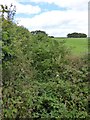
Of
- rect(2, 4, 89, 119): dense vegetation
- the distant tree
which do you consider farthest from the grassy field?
the distant tree

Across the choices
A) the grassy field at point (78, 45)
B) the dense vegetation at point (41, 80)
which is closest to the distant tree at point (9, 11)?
the dense vegetation at point (41, 80)

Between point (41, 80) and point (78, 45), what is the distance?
286 cm

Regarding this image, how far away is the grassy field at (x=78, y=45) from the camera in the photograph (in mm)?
8489

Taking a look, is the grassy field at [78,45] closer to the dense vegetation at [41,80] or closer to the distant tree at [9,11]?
the dense vegetation at [41,80]

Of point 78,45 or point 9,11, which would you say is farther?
point 78,45

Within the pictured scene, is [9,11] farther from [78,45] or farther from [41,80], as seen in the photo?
[78,45]

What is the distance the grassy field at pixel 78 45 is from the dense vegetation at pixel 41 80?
1.17 feet

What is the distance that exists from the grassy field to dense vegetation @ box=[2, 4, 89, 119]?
36cm

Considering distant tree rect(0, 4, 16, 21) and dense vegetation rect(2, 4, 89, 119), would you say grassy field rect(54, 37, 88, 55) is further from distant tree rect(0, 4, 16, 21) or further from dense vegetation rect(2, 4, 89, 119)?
distant tree rect(0, 4, 16, 21)

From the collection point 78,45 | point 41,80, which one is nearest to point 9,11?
point 41,80

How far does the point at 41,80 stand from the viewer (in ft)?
24.4

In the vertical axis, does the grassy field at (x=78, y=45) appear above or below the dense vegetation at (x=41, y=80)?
above

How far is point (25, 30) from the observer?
29.8 ft

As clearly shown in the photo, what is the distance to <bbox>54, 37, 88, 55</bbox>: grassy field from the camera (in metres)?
8.49
